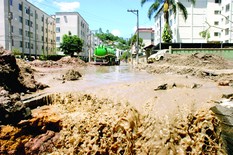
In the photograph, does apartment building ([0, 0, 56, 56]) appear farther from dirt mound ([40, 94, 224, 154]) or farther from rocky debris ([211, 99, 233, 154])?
rocky debris ([211, 99, 233, 154])

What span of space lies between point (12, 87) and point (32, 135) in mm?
3042

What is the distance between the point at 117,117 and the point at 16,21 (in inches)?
1712

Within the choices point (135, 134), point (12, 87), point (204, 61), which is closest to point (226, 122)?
point (135, 134)

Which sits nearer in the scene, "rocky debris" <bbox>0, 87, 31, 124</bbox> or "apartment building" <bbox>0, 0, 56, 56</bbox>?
"rocky debris" <bbox>0, 87, 31, 124</bbox>

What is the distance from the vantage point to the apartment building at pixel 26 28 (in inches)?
1527

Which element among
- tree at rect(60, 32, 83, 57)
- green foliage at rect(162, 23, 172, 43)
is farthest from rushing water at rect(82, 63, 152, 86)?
tree at rect(60, 32, 83, 57)

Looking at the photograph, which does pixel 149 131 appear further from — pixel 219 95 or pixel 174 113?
pixel 219 95

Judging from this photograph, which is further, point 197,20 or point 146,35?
point 146,35

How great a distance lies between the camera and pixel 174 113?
233 inches

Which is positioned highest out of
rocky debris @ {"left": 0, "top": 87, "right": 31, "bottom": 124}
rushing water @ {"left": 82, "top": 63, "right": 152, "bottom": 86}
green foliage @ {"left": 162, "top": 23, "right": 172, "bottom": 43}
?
green foliage @ {"left": 162, "top": 23, "right": 172, "bottom": 43}

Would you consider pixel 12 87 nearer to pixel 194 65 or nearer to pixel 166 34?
pixel 194 65

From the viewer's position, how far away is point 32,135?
233 inches

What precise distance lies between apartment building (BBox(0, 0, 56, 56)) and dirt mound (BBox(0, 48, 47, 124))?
27.9m

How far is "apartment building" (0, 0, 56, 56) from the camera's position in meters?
38.8
